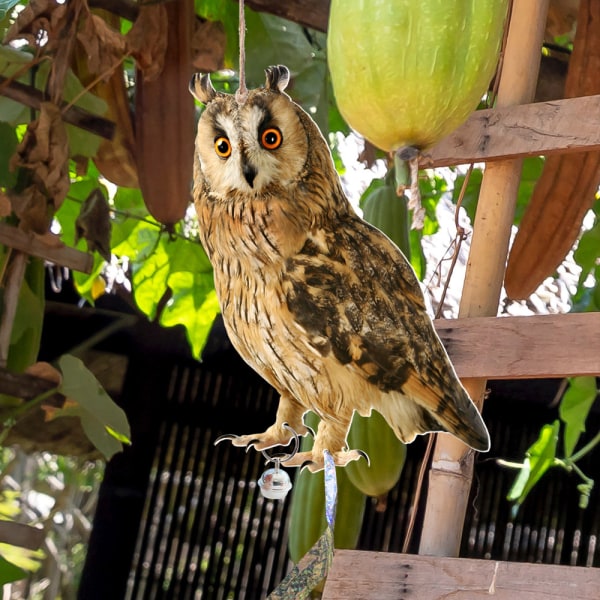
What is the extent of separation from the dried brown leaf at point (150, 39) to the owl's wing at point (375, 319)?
0.53 metres

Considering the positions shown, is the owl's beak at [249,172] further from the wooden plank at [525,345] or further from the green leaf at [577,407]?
the green leaf at [577,407]

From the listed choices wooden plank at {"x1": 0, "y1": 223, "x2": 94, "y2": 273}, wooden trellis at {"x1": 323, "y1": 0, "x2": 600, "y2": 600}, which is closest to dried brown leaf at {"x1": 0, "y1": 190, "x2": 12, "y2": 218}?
wooden plank at {"x1": 0, "y1": 223, "x2": 94, "y2": 273}

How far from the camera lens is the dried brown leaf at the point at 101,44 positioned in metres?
0.97

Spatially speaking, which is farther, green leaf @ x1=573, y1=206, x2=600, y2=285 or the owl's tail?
green leaf @ x1=573, y1=206, x2=600, y2=285

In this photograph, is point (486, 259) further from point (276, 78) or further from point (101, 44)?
point (101, 44)

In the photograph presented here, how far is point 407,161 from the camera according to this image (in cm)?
59

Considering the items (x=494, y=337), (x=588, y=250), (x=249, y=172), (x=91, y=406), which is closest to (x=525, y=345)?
(x=494, y=337)

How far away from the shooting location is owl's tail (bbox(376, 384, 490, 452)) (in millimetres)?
584

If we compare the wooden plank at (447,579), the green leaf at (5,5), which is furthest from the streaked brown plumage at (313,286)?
the green leaf at (5,5)

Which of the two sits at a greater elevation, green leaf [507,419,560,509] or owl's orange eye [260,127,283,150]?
owl's orange eye [260,127,283,150]

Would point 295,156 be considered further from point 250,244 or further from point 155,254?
point 155,254

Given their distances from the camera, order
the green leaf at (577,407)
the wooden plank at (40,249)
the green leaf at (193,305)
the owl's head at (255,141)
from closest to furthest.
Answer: the owl's head at (255,141) < the wooden plank at (40,249) < the green leaf at (577,407) < the green leaf at (193,305)

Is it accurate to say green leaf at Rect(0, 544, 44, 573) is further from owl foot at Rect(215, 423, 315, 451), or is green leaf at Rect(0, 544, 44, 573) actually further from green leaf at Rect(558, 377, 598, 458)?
green leaf at Rect(558, 377, 598, 458)

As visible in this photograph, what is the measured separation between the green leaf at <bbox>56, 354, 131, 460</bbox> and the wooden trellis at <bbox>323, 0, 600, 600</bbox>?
1.33ft
